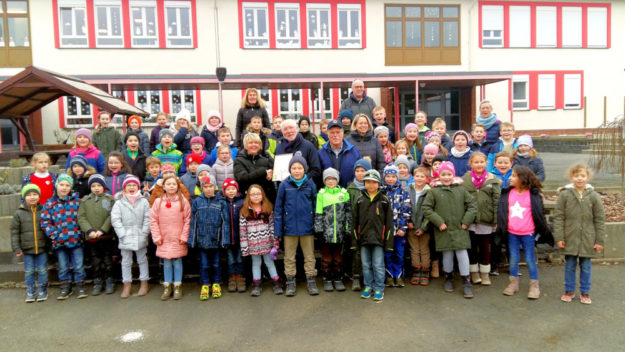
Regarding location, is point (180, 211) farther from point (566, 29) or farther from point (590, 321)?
point (566, 29)

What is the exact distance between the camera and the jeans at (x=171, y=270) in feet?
16.9


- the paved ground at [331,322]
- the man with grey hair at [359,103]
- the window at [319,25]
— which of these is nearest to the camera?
the paved ground at [331,322]

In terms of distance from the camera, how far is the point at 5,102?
28.5ft

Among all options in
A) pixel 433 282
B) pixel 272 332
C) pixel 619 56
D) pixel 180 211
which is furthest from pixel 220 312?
pixel 619 56

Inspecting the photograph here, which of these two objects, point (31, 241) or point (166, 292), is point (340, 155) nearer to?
point (166, 292)

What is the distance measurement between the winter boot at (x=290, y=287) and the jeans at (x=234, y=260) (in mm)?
656

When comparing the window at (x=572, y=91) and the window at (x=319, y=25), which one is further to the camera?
the window at (x=572, y=91)

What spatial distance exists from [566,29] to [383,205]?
22.9m

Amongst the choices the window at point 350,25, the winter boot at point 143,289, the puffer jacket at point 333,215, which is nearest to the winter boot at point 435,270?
the puffer jacket at point 333,215

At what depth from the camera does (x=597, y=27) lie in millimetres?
22672

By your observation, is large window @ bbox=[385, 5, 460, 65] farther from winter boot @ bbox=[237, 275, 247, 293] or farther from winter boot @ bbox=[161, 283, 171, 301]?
winter boot @ bbox=[161, 283, 171, 301]

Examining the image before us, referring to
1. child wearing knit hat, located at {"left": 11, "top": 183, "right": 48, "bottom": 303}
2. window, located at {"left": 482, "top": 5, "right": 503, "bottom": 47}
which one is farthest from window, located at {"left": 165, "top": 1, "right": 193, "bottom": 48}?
child wearing knit hat, located at {"left": 11, "top": 183, "right": 48, "bottom": 303}

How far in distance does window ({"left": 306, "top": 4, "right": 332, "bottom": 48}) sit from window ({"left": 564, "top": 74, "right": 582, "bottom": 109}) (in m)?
12.8

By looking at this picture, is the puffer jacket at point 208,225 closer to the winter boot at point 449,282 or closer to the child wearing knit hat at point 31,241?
the child wearing knit hat at point 31,241
